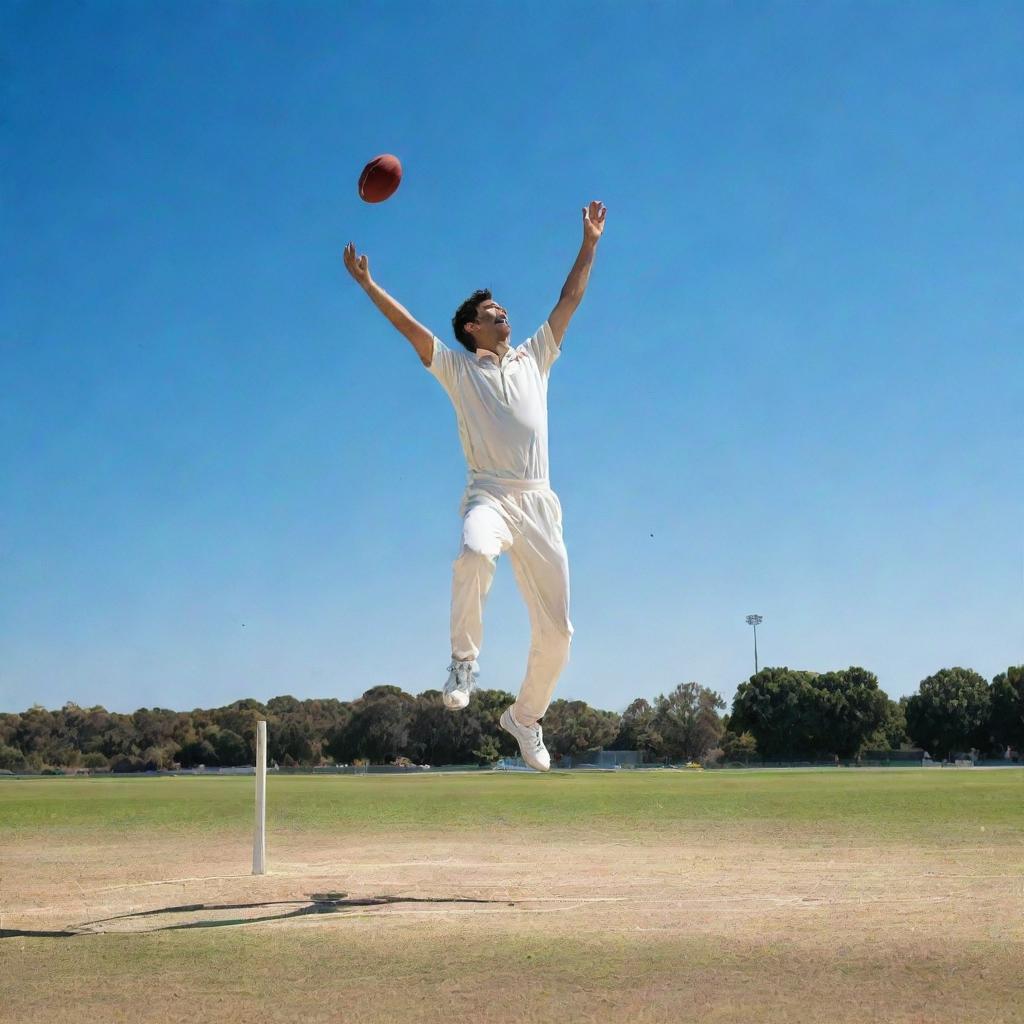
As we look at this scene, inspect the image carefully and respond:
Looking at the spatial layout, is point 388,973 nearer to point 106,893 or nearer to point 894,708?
point 106,893

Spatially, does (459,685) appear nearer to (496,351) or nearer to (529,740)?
(529,740)

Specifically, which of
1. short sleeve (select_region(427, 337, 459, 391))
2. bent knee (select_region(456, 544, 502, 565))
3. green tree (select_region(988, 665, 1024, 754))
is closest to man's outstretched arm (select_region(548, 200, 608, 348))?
short sleeve (select_region(427, 337, 459, 391))

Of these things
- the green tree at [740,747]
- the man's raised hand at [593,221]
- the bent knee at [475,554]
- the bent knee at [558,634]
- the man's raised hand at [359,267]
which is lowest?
the green tree at [740,747]

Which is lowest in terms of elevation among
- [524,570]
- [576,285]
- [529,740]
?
[529,740]

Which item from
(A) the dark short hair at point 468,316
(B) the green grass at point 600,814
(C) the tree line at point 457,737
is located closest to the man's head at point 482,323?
(A) the dark short hair at point 468,316

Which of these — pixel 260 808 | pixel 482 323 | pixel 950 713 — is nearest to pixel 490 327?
pixel 482 323

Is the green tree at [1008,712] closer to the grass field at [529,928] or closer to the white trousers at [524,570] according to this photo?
the grass field at [529,928]

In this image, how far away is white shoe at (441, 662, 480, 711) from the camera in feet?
26.8

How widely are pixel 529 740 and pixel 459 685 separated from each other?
62.5 inches

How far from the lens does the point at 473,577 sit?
Result: 830 centimetres

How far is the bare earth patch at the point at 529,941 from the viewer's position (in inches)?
212

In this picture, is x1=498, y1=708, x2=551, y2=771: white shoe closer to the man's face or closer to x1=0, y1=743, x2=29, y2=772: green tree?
the man's face

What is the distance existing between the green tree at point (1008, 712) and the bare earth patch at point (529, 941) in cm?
9928

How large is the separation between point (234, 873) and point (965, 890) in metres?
7.24
